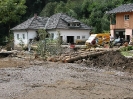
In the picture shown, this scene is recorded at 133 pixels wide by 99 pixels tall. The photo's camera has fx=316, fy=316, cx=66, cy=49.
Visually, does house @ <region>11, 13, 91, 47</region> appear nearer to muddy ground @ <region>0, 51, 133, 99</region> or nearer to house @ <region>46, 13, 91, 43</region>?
house @ <region>46, 13, 91, 43</region>

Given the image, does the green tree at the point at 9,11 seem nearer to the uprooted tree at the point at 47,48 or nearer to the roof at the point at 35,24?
the roof at the point at 35,24

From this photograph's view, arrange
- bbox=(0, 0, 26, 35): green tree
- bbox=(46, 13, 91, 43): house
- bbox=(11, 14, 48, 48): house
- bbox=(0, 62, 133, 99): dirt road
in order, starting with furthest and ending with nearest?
bbox=(0, 0, 26, 35): green tree
bbox=(11, 14, 48, 48): house
bbox=(46, 13, 91, 43): house
bbox=(0, 62, 133, 99): dirt road

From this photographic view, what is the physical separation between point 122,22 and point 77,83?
102ft

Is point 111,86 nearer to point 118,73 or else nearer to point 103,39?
point 118,73

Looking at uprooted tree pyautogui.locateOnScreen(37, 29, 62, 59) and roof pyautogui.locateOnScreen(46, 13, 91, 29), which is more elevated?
roof pyautogui.locateOnScreen(46, 13, 91, 29)

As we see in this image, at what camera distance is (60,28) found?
50719mm

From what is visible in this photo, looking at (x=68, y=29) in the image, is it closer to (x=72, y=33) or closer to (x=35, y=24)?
(x=72, y=33)

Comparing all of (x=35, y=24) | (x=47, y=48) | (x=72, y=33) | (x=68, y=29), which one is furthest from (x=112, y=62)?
(x=35, y=24)

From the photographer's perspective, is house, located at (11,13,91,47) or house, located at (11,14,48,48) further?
house, located at (11,14,48,48)

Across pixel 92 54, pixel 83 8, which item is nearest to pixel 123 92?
pixel 92 54

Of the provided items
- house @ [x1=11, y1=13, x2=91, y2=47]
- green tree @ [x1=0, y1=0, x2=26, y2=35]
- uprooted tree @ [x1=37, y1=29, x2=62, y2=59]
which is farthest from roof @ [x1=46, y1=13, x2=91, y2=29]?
uprooted tree @ [x1=37, y1=29, x2=62, y2=59]

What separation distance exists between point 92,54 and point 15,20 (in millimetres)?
37797

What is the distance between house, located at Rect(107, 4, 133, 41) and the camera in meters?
44.4

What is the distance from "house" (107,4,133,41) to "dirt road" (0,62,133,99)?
2431 cm
